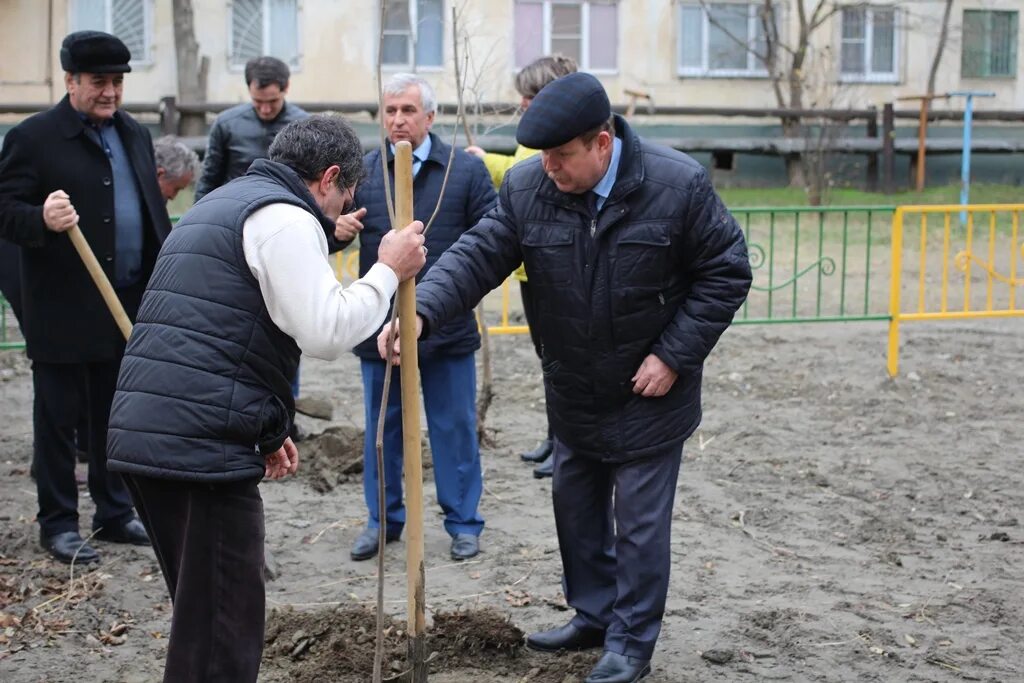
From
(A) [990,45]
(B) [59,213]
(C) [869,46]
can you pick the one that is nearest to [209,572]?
(B) [59,213]

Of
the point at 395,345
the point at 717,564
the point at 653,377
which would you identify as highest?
the point at 395,345

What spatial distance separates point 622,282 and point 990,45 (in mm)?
24267

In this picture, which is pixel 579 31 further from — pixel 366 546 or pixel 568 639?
pixel 568 639

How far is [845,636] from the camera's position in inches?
178

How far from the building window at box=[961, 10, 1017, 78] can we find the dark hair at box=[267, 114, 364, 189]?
24.5 m

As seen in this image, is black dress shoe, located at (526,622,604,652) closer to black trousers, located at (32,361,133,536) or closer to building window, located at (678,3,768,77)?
black trousers, located at (32,361,133,536)

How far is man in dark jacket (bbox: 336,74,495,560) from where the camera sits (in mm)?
5305

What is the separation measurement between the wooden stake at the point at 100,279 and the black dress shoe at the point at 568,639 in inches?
76.6

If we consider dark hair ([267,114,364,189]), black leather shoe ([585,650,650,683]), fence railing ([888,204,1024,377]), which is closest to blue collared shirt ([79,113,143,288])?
dark hair ([267,114,364,189])

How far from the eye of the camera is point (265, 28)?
22.3m

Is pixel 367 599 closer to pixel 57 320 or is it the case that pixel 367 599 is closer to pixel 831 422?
pixel 57 320

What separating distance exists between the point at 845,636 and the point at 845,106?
21434 mm

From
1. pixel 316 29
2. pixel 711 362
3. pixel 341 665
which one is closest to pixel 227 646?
pixel 341 665

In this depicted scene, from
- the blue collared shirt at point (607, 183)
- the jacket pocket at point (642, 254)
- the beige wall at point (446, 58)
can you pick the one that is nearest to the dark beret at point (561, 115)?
the blue collared shirt at point (607, 183)
